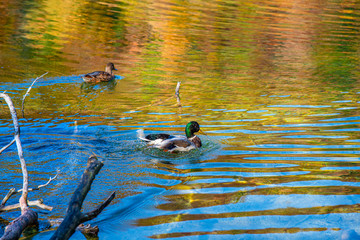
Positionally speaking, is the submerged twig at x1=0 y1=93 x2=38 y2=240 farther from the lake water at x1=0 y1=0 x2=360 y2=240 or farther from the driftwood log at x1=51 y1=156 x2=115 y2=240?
the driftwood log at x1=51 y1=156 x2=115 y2=240

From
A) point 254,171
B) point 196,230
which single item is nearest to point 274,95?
point 254,171

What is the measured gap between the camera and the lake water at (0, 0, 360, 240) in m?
5.71

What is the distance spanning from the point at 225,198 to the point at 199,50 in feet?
48.5

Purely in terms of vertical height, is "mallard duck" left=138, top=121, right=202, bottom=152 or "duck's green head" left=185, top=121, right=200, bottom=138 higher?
"duck's green head" left=185, top=121, right=200, bottom=138

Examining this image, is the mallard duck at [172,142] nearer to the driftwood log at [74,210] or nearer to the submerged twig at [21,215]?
the submerged twig at [21,215]

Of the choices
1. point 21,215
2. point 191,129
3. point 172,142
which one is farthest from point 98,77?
point 21,215

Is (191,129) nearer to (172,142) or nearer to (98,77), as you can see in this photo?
(172,142)

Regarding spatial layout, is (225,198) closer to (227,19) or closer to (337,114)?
(337,114)

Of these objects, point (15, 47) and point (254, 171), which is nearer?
point (254, 171)

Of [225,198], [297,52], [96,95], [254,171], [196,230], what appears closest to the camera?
[196,230]

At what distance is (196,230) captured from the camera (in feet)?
17.4

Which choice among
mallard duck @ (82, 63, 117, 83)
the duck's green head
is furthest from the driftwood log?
mallard duck @ (82, 63, 117, 83)

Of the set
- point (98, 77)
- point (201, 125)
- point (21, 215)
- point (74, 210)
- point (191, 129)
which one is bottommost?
point (98, 77)

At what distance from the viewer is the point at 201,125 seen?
9922mm
